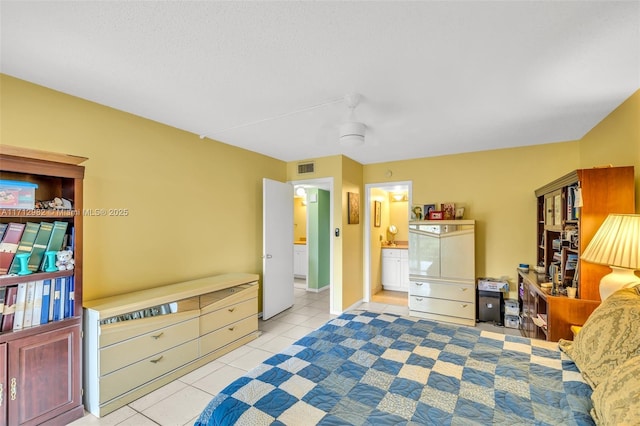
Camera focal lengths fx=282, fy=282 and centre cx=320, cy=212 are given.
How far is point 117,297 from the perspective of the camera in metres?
2.49

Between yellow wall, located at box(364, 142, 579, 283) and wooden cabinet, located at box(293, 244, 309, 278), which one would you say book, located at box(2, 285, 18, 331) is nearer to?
yellow wall, located at box(364, 142, 579, 283)

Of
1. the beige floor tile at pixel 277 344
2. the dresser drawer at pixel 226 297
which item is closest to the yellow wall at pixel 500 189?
the beige floor tile at pixel 277 344

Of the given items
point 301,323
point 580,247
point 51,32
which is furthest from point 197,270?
point 580,247

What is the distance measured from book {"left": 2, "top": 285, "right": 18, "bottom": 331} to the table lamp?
4.02m

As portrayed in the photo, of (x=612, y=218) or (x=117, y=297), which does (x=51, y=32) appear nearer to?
(x=117, y=297)

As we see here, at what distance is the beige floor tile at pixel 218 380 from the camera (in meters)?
2.44

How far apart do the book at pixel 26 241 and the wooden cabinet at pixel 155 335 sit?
0.55m

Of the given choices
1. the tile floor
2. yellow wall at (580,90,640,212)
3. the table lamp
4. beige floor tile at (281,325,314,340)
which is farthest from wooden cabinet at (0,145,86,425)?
yellow wall at (580,90,640,212)

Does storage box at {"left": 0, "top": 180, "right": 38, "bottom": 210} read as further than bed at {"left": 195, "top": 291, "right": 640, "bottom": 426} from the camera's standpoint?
Yes

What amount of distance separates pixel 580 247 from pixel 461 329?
128 centimetres

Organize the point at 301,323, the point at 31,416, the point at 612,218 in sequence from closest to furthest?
1. the point at 31,416
2. the point at 612,218
3. the point at 301,323

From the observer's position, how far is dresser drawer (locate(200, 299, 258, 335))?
288cm

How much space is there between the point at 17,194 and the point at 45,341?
3.34 feet

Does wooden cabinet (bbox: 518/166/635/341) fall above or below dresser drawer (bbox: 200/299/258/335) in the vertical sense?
above
